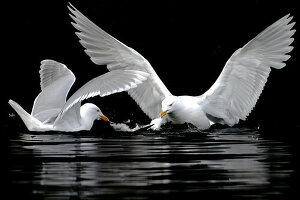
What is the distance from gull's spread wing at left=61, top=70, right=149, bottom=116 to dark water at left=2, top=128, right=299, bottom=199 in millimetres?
604

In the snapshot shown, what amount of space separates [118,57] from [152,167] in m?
5.18

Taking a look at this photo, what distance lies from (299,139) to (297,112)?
15.9 feet

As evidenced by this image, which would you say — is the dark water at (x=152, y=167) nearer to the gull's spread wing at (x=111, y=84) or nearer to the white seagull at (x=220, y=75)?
the gull's spread wing at (x=111, y=84)

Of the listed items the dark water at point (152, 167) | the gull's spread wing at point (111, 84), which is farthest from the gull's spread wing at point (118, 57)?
the dark water at point (152, 167)

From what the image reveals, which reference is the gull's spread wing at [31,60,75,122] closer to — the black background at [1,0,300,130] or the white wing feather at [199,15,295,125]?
the white wing feather at [199,15,295,125]

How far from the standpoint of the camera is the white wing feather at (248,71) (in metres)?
10.5

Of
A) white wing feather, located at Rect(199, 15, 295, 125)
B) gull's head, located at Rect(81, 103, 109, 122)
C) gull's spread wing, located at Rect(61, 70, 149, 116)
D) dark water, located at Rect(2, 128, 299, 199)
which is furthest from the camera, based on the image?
gull's head, located at Rect(81, 103, 109, 122)

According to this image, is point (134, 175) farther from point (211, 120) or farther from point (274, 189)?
point (211, 120)

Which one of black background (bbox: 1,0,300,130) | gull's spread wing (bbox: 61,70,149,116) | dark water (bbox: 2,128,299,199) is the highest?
black background (bbox: 1,0,300,130)

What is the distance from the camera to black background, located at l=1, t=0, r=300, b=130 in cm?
1897

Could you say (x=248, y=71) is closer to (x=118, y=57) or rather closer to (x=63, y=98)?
(x=118, y=57)

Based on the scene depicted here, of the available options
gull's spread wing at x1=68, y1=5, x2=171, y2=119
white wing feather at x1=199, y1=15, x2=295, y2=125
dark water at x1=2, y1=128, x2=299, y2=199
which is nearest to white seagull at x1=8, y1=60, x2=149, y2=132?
dark water at x1=2, y1=128, x2=299, y2=199

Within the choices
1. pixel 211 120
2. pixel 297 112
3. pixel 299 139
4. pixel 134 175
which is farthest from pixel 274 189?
pixel 297 112

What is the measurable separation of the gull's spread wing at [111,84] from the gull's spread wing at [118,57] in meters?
1.54
